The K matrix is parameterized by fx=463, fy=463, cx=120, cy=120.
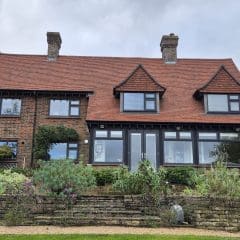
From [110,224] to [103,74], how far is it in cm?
1771

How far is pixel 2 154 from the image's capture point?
2719cm

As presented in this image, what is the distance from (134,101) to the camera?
28.2 metres

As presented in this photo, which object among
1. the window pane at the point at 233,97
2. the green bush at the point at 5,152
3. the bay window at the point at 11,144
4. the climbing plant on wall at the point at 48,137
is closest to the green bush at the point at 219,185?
the window pane at the point at 233,97

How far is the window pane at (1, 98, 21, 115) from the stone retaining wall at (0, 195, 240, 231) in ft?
39.6

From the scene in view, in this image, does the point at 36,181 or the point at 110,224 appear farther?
the point at 36,181

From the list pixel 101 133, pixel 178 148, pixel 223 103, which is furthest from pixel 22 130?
pixel 223 103

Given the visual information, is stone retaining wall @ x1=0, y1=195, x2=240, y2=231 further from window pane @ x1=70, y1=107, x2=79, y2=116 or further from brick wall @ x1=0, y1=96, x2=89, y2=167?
window pane @ x1=70, y1=107, x2=79, y2=116

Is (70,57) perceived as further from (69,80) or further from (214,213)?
(214,213)

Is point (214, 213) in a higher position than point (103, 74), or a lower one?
lower

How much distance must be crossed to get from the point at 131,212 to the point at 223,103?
13.3 meters

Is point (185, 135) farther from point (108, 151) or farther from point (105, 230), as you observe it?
point (105, 230)

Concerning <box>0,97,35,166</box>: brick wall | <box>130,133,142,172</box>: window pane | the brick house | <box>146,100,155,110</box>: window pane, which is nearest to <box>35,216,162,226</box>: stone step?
the brick house

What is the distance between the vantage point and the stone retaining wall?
630 inches

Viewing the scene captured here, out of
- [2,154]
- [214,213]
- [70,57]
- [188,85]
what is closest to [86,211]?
[214,213]
